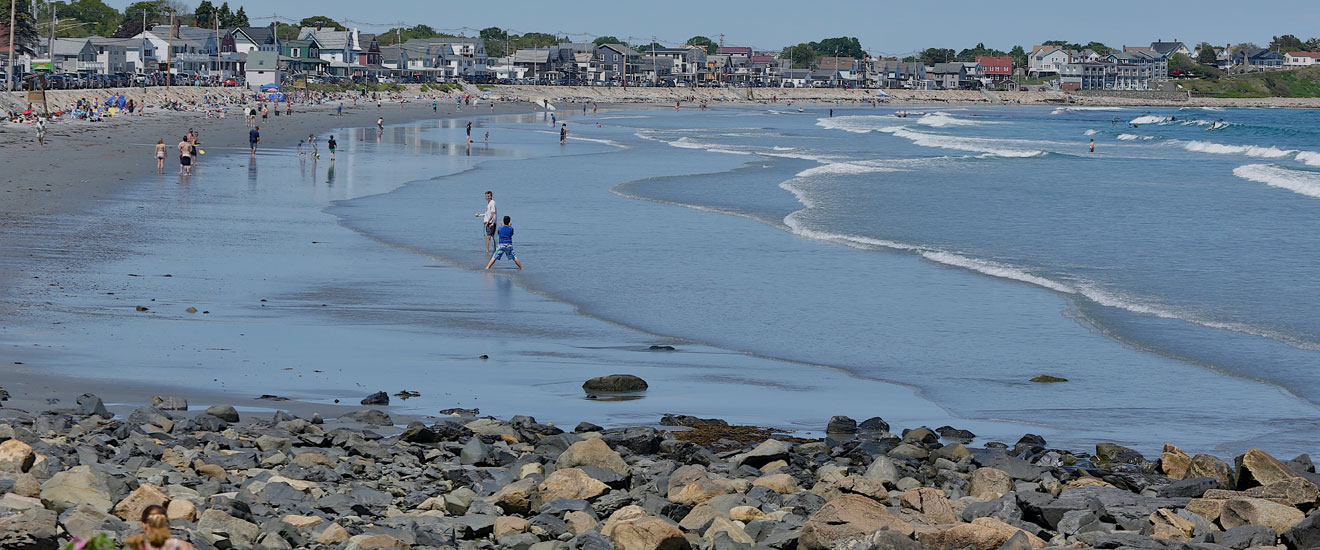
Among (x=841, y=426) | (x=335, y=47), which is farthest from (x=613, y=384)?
(x=335, y=47)

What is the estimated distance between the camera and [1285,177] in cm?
5297

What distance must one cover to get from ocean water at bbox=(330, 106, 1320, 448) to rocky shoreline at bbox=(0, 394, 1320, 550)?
2772mm

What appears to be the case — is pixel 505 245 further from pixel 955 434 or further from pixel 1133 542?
pixel 1133 542

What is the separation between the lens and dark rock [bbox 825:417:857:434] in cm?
1245

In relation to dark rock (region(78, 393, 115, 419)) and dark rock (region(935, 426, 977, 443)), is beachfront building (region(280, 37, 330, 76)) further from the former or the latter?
dark rock (region(935, 426, 977, 443))

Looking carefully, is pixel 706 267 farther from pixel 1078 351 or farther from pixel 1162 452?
pixel 1162 452

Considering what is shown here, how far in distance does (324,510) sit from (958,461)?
5388mm

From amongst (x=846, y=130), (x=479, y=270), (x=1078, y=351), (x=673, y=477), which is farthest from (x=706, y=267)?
(x=846, y=130)

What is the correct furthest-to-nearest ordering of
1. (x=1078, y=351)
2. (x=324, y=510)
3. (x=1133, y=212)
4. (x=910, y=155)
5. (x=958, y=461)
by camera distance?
1. (x=910, y=155)
2. (x=1133, y=212)
3. (x=1078, y=351)
4. (x=958, y=461)
5. (x=324, y=510)

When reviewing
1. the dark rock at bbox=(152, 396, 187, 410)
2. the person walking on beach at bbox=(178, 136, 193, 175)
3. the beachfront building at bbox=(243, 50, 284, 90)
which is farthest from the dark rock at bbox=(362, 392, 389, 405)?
the beachfront building at bbox=(243, 50, 284, 90)

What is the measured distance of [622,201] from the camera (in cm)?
3759

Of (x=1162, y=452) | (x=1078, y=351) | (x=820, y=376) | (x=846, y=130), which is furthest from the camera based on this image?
(x=846, y=130)

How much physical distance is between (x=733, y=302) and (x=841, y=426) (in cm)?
827

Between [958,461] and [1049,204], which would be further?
[1049,204]
